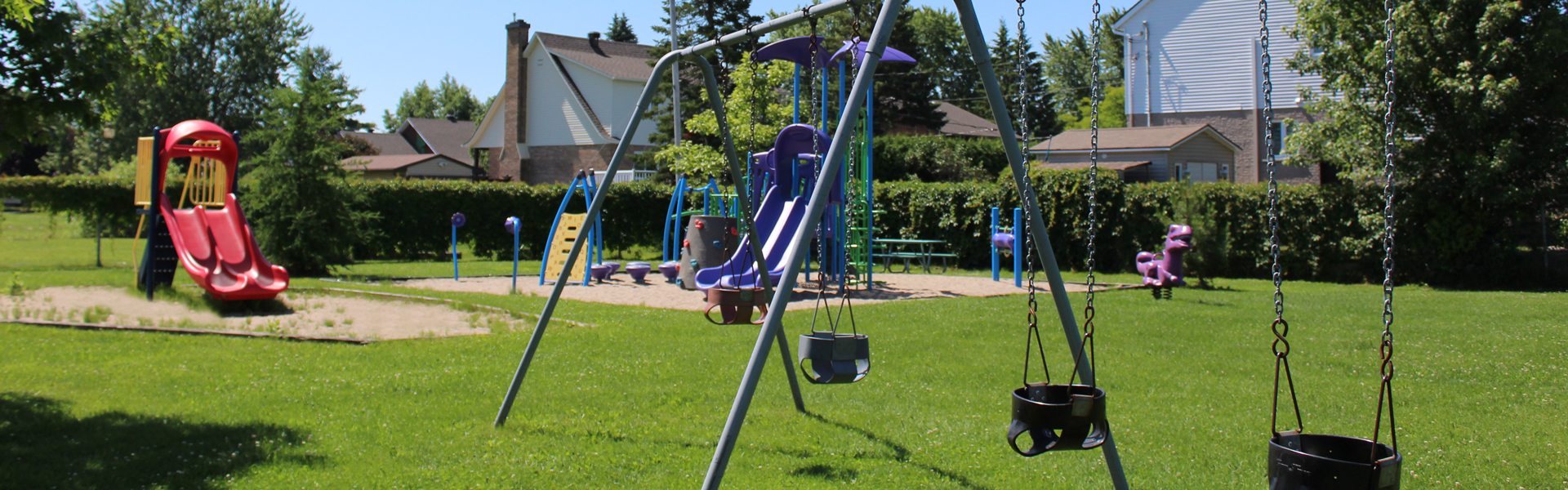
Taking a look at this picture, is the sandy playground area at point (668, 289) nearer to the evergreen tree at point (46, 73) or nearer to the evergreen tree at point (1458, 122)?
the evergreen tree at point (1458, 122)

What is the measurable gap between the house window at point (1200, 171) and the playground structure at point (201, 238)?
92.3ft

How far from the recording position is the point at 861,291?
1633cm

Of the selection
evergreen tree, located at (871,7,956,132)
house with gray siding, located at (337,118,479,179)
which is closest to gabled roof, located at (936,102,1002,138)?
evergreen tree, located at (871,7,956,132)

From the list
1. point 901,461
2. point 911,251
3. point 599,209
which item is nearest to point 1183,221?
point 911,251

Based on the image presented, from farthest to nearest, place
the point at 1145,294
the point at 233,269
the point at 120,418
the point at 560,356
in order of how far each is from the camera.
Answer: the point at 1145,294 < the point at 233,269 < the point at 560,356 < the point at 120,418

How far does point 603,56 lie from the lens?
44688 mm

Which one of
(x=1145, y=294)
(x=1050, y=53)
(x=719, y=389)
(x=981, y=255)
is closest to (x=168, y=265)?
(x=719, y=389)

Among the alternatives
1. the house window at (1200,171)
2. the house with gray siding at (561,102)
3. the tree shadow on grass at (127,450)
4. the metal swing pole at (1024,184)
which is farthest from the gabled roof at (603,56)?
the metal swing pole at (1024,184)

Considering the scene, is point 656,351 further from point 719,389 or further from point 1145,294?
point 1145,294

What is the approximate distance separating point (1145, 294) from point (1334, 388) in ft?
27.1

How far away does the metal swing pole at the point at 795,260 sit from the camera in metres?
3.72

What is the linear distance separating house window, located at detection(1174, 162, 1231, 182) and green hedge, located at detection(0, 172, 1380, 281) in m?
13.6

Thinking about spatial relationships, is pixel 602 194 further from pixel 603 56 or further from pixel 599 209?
pixel 603 56

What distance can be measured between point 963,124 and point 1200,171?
22.7 meters
